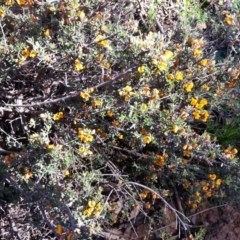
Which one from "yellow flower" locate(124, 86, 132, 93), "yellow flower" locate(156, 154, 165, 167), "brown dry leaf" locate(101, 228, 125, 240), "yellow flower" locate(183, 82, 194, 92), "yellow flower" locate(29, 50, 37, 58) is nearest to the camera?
"yellow flower" locate(29, 50, 37, 58)

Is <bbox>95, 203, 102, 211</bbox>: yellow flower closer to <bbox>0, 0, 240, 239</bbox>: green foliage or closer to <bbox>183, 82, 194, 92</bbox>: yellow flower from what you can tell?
<bbox>0, 0, 240, 239</bbox>: green foliage

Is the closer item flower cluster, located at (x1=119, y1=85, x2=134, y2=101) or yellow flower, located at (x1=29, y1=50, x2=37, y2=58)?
yellow flower, located at (x1=29, y1=50, x2=37, y2=58)

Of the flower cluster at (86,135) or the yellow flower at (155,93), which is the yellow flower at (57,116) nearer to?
the flower cluster at (86,135)

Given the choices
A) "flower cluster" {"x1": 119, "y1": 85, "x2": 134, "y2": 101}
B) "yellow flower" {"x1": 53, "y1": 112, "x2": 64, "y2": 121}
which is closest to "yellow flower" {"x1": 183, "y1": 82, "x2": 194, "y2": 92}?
"flower cluster" {"x1": 119, "y1": 85, "x2": 134, "y2": 101}

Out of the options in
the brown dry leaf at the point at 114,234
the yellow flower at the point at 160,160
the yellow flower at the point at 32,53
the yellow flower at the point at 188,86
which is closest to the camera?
the yellow flower at the point at 32,53

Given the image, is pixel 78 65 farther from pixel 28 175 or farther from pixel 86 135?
pixel 28 175

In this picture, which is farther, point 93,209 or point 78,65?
point 93,209

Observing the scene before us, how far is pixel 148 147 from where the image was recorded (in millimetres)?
2566

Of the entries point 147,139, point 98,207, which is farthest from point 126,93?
point 98,207

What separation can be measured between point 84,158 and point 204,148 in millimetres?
724

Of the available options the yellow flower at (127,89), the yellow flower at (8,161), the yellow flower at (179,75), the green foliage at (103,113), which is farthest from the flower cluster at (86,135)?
the yellow flower at (179,75)

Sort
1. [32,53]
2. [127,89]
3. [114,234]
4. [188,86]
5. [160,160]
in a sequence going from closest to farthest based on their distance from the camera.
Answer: [32,53]
[127,89]
[188,86]
[160,160]
[114,234]

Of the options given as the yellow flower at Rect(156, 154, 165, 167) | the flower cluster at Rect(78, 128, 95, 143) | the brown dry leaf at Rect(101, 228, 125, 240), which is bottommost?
the brown dry leaf at Rect(101, 228, 125, 240)

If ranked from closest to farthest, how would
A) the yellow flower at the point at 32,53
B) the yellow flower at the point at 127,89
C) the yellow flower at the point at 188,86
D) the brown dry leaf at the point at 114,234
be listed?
the yellow flower at the point at 32,53, the yellow flower at the point at 127,89, the yellow flower at the point at 188,86, the brown dry leaf at the point at 114,234
